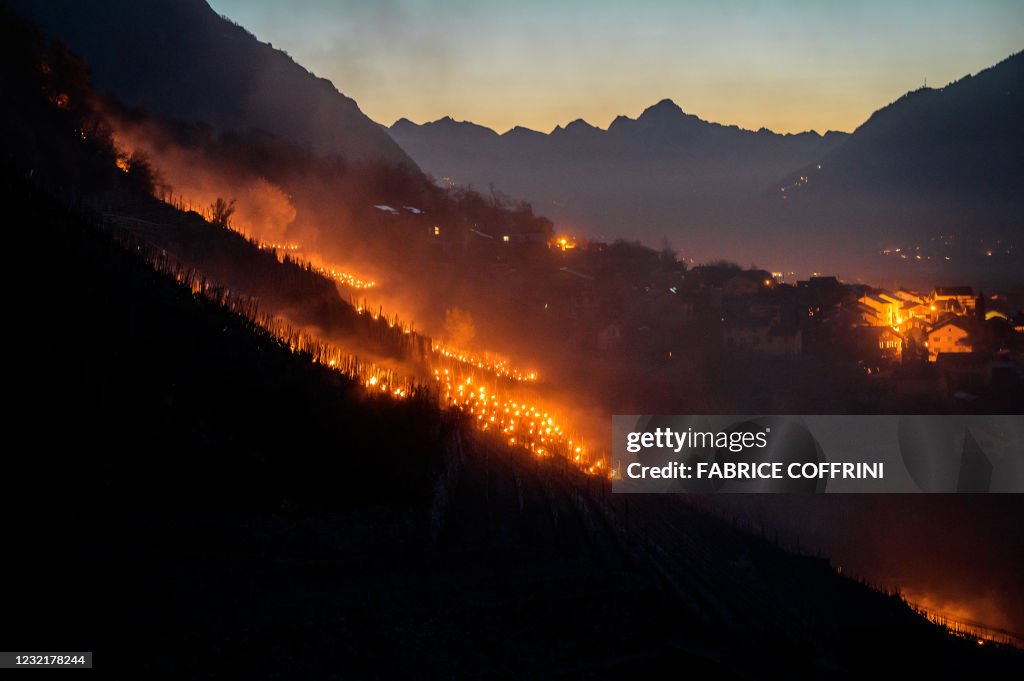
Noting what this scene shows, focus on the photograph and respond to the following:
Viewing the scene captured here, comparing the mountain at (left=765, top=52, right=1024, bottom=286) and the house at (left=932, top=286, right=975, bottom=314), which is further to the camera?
the mountain at (left=765, top=52, right=1024, bottom=286)

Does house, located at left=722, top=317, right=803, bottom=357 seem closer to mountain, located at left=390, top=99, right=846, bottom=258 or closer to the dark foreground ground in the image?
→ the dark foreground ground

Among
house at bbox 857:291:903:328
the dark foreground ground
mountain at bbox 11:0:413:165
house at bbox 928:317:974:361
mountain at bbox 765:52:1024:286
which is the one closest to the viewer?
the dark foreground ground

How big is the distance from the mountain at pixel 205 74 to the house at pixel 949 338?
5513 centimetres

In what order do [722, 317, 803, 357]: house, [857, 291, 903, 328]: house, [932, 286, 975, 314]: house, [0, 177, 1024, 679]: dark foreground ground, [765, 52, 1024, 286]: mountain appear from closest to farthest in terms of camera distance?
[0, 177, 1024, 679]: dark foreground ground < [722, 317, 803, 357]: house < [857, 291, 903, 328]: house < [932, 286, 975, 314]: house < [765, 52, 1024, 286]: mountain

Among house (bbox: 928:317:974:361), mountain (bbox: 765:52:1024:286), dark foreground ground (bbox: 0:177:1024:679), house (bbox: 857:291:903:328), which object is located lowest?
dark foreground ground (bbox: 0:177:1024:679)

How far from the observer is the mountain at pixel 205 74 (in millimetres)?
81688

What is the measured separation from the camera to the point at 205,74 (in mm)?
91375

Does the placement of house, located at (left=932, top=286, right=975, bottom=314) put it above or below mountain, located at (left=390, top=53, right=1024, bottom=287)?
below

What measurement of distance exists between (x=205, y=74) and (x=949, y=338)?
87.8m

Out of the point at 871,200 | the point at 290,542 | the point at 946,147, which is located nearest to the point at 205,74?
the point at 290,542

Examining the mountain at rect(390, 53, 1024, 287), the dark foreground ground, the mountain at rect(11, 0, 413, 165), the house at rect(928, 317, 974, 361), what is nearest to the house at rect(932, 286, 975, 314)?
the house at rect(928, 317, 974, 361)

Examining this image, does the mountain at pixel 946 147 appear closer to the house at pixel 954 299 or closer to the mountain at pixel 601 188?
the mountain at pixel 601 188

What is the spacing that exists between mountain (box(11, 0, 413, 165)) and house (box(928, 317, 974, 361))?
55128mm

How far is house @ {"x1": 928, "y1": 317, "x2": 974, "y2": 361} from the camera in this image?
46.0 m
